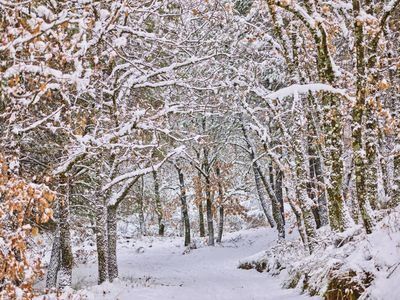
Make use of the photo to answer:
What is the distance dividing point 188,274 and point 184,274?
21 cm

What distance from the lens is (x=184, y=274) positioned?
59.3 feet

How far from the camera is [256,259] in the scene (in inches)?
684

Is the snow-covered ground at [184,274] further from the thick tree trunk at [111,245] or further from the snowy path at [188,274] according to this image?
the thick tree trunk at [111,245]

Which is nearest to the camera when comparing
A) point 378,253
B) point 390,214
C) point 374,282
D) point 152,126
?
point 374,282

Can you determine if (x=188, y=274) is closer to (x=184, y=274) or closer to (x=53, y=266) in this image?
(x=184, y=274)

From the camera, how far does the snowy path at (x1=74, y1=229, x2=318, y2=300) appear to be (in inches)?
440

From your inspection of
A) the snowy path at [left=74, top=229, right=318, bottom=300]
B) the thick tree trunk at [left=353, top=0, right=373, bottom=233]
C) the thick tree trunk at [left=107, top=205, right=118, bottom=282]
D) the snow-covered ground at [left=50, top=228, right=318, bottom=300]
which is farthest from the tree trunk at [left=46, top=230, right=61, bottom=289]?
the thick tree trunk at [left=353, top=0, right=373, bottom=233]

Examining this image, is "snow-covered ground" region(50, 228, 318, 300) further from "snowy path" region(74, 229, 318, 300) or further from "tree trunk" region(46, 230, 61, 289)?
"tree trunk" region(46, 230, 61, 289)

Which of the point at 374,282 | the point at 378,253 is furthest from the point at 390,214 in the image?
the point at 374,282

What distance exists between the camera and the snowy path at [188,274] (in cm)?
1118

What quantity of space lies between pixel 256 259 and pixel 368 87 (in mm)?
11641

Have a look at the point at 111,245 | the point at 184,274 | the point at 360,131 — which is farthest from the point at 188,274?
the point at 360,131

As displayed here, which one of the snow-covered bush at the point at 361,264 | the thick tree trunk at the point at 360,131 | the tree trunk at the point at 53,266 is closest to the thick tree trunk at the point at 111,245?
the tree trunk at the point at 53,266

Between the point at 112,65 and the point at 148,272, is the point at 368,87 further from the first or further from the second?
the point at 148,272
